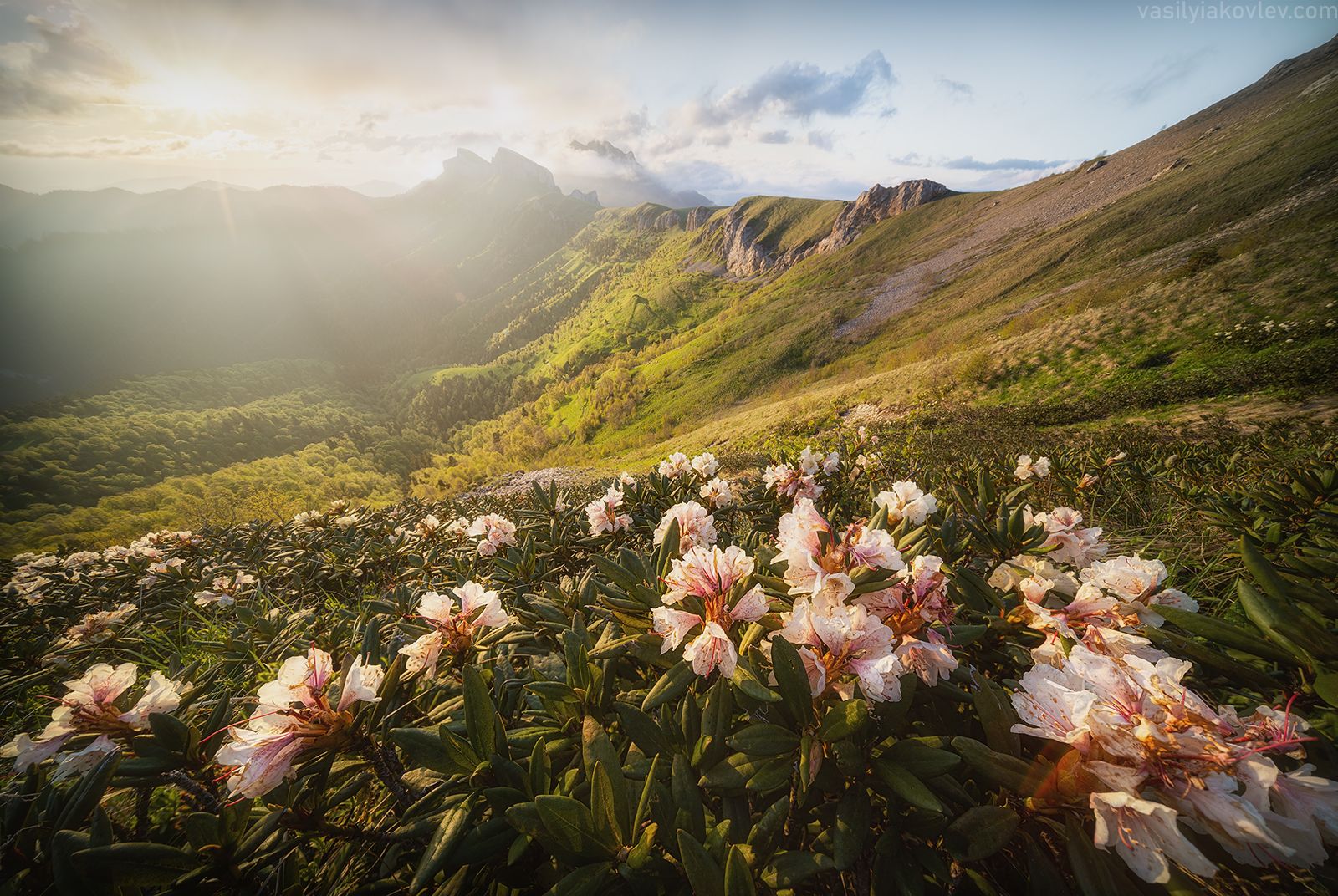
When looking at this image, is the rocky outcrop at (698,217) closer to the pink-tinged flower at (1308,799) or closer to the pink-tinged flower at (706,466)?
the pink-tinged flower at (706,466)

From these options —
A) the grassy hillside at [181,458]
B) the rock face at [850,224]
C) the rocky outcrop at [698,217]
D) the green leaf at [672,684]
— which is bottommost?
the grassy hillside at [181,458]

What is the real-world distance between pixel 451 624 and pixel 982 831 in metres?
1.81

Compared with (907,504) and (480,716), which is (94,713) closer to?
(480,716)

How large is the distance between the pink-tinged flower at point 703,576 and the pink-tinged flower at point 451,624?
0.88m

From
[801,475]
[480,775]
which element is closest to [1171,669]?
[480,775]

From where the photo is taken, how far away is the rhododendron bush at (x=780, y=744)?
37.8 inches

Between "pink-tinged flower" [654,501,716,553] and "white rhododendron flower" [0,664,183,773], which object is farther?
"pink-tinged flower" [654,501,716,553]

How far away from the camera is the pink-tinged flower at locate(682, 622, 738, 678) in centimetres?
125

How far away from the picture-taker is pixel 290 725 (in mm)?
1230

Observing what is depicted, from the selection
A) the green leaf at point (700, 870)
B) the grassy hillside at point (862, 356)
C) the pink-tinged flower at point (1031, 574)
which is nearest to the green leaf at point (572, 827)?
the green leaf at point (700, 870)

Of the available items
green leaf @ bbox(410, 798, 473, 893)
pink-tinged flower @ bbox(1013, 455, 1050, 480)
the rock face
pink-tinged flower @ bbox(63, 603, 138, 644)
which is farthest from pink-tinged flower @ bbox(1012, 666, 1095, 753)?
the rock face

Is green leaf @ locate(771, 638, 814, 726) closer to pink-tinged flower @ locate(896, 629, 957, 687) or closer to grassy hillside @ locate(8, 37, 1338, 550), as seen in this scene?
pink-tinged flower @ locate(896, 629, 957, 687)

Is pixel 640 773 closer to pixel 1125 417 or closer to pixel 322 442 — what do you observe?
pixel 1125 417

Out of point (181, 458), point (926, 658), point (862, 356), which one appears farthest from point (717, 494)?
point (181, 458)
